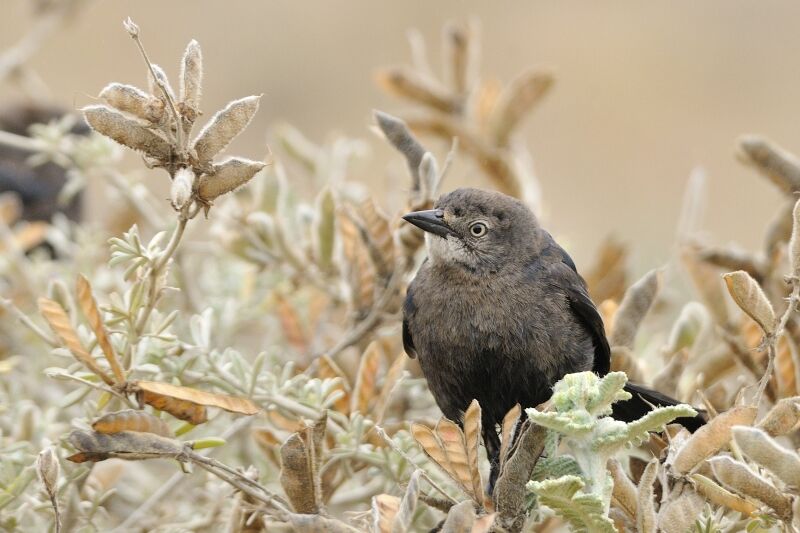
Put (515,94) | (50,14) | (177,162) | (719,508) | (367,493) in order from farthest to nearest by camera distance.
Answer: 1. (50,14)
2. (515,94)
3. (367,493)
4. (719,508)
5. (177,162)

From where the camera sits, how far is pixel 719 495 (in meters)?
1.87

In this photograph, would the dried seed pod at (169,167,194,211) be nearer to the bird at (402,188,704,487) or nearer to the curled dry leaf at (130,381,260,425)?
the curled dry leaf at (130,381,260,425)

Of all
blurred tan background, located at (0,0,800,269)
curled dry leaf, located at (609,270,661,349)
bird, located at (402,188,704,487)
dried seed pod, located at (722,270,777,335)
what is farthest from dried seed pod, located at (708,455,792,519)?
blurred tan background, located at (0,0,800,269)

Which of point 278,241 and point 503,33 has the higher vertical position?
point 503,33

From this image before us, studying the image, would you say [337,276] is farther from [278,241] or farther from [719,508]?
[719,508]

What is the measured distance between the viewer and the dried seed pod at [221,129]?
6.06 ft

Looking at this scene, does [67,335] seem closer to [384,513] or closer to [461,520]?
[384,513]

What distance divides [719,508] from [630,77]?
8.61 meters

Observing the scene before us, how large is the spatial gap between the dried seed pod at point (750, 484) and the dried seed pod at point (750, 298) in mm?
347

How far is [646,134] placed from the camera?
965 cm

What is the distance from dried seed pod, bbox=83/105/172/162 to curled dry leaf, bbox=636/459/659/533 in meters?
0.95

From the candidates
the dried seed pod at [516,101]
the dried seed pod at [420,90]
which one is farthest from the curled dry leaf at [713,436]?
the dried seed pod at [420,90]

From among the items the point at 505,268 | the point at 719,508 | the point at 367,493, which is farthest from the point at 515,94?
the point at 719,508

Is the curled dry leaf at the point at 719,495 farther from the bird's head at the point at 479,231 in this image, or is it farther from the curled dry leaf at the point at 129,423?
the bird's head at the point at 479,231
